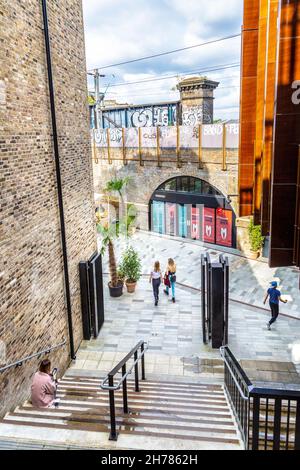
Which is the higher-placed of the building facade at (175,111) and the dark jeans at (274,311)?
the building facade at (175,111)

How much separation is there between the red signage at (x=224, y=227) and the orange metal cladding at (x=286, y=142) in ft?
32.6

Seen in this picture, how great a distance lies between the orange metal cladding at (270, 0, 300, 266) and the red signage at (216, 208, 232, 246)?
9943 mm

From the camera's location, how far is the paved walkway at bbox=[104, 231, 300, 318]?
12484mm

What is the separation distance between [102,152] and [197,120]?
18.2ft

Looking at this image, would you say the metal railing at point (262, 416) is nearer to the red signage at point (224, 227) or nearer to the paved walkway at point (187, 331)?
the paved walkway at point (187, 331)

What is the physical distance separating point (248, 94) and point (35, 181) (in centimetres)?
593

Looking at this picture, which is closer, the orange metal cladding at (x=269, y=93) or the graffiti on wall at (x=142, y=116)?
the orange metal cladding at (x=269, y=93)

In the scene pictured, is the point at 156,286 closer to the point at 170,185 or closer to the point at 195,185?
the point at 195,185

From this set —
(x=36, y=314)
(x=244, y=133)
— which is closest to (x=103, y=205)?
(x=244, y=133)

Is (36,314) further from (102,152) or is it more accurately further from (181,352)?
(102,152)

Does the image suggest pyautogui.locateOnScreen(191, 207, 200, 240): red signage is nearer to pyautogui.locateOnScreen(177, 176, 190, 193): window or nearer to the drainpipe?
pyautogui.locateOnScreen(177, 176, 190, 193): window

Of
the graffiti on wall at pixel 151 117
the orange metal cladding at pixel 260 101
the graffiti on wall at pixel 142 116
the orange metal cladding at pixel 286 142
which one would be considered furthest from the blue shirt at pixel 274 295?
the graffiti on wall at pixel 151 117

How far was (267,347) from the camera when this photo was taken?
9.41m

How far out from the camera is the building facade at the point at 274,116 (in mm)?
6641
